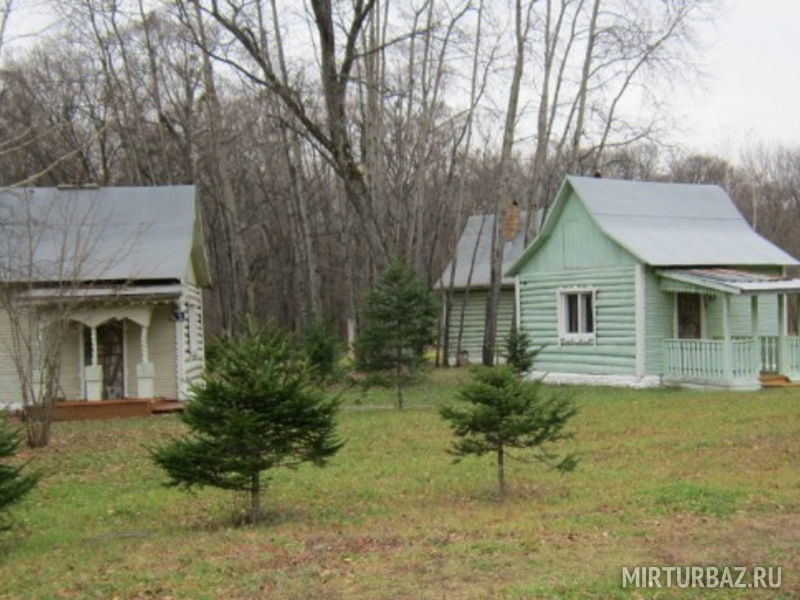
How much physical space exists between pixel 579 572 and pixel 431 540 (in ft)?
Answer: 6.40

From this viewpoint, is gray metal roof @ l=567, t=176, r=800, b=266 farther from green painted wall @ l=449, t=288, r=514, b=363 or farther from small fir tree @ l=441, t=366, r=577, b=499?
small fir tree @ l=441, t=366, r=577, b=499

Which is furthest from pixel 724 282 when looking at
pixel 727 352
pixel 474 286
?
pixel 474 286

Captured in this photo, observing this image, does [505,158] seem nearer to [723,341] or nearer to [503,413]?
[723,341]

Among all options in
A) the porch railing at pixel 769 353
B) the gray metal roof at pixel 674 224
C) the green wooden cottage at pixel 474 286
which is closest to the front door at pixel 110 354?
the gray metal roof at pixel 674 224

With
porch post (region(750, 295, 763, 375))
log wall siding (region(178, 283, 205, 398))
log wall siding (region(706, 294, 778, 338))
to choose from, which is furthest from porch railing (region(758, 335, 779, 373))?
log wall siding (region(178, 283, 205, 398))

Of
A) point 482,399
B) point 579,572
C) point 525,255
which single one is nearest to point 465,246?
point 525,255

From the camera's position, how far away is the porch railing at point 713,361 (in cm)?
2192

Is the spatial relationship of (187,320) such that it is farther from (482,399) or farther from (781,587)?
(781,587)

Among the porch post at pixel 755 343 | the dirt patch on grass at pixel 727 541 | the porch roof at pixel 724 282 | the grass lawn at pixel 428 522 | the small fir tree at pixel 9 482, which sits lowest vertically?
the grass lawn at pixel 428 522

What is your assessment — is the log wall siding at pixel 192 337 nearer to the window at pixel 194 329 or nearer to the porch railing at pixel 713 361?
the window at pixel 194 329

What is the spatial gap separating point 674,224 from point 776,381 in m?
5.11

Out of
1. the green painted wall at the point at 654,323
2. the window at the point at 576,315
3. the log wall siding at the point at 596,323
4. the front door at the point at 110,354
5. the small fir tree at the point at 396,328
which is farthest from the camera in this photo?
the window at the point at 576,315

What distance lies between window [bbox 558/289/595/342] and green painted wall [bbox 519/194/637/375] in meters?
0.18

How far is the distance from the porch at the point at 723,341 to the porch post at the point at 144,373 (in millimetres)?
12267
